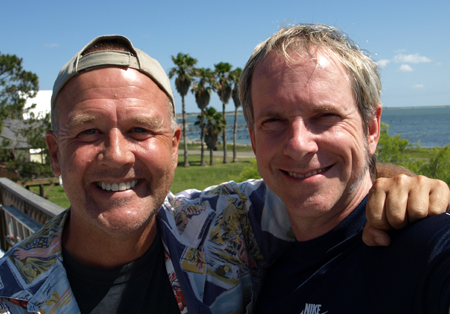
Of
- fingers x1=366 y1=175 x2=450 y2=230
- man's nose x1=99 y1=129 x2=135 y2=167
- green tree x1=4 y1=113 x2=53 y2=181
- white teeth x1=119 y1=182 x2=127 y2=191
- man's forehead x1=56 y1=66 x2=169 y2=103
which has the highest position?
man's forehead x1=56 y1=66 x2=169 y2=103

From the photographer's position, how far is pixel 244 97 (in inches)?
91.0

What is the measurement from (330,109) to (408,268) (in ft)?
2.76

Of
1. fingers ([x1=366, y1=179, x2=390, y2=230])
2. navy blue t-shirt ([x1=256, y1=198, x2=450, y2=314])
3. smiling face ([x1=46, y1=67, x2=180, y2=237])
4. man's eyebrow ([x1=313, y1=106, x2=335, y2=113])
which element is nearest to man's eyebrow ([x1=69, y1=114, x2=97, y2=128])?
smiling face ([x1=46, y1=67, x2=180, y2=237])

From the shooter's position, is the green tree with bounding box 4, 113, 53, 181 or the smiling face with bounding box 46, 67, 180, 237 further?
the green tree with bounding box 4, 113, 53, 181

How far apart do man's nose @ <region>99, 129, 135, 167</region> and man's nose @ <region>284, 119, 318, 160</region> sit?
3.09 feet

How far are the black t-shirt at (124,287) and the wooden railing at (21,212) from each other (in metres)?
1.21

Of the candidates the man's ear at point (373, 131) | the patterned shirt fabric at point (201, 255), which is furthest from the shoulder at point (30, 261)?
the man's ear at point (373, 131)

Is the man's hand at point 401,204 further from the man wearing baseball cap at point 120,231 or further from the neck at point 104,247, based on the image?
the neck at point 104,247

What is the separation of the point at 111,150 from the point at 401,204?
1.51 m

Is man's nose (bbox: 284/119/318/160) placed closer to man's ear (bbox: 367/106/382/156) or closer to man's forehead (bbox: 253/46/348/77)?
man's forehead (bbox: 253/46/348/77)

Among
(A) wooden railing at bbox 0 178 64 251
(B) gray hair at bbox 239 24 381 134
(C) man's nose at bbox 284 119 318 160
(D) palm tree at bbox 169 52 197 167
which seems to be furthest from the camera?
(D) palm tree at bbox 169 52 197 167

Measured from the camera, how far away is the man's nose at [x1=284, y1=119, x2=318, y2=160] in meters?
1.75

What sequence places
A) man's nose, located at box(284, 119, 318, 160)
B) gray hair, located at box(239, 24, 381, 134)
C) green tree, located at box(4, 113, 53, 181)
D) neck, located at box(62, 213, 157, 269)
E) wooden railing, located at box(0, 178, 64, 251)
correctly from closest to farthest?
man's nose, located at box(284, 119, 318, 160)
gray hair, located at box(239, 24, 381, 134)
neck, located at box(62, 213, 157, 269)
wooden railing, located at box(0, 178, 64, 251)
green tree, located at box(4, 113, 53, 181)

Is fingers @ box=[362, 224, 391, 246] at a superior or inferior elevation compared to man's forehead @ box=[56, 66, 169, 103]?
inferior
